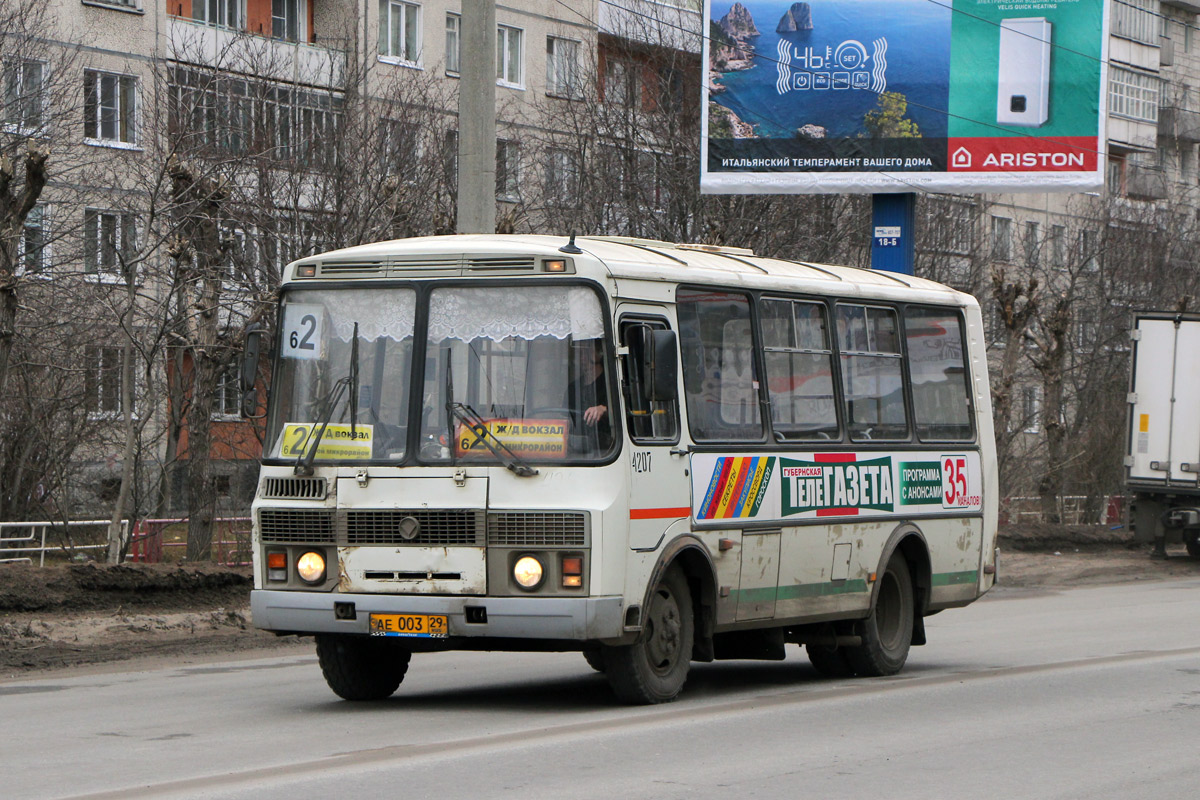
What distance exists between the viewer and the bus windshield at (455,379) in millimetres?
10227

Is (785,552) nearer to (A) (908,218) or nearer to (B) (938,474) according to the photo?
(B) (938,474)

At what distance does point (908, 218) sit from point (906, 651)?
47.6 ft

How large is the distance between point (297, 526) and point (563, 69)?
90.3 ft

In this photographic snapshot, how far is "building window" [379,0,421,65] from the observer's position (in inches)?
1642

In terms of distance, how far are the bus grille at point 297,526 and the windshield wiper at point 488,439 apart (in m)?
0.97

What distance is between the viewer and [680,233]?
3180 centimetres

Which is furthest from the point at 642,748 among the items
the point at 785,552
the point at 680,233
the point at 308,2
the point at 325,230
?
the point at 308,2

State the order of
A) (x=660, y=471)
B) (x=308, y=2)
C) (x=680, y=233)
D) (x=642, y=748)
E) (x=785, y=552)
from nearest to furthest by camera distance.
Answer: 1. (x=642, y=748)
2. (x=660, y=471)
3. (x=785, y=552)
4. (x=680, y=233)
5. (x=308, y=2)

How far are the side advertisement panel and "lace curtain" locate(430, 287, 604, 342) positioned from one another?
4.12ft

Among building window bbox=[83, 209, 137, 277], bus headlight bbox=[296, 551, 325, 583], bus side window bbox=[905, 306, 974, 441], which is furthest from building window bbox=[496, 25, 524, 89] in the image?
bus headlight bbox=[296, 551, 325, 583]

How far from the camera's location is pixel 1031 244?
48938 millimetres

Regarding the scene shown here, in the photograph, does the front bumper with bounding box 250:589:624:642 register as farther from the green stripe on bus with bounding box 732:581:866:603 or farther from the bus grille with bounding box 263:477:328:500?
the green stripe on bus with bounding box 732:581:866:603

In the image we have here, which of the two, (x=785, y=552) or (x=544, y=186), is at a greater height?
(x=544, y=186)

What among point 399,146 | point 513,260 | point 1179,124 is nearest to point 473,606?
point 513,260
